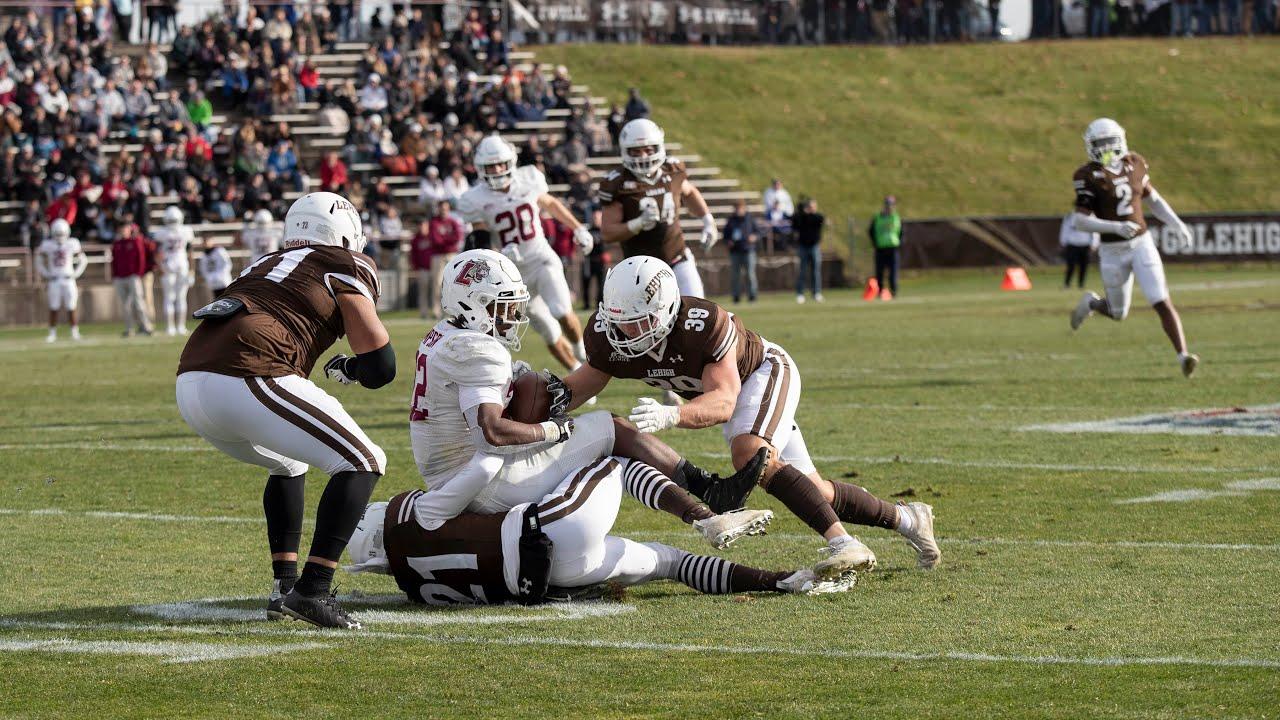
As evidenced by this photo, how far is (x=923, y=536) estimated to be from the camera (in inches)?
239

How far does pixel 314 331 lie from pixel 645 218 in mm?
6201

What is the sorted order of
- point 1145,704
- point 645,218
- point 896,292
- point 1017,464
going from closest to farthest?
point 1145,704
point 1017,464
point 645,218
point 896,292

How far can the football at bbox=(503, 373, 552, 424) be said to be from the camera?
5715 mm

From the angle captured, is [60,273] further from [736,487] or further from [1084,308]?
[736,487]

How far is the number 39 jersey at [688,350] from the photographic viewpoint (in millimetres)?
5992

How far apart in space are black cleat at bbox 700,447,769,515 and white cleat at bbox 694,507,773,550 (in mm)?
34

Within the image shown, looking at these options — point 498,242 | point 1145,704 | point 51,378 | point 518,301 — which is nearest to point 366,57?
point 51,378

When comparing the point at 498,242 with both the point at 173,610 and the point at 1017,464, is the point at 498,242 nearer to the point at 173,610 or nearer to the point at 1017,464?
the point at 1017,464

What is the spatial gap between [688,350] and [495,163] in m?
6.98

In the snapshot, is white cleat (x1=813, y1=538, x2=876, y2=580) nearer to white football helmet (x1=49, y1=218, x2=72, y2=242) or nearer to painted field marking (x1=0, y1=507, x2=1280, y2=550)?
painted field marking (x1=0, y1=507, x2=1280, y2=550)

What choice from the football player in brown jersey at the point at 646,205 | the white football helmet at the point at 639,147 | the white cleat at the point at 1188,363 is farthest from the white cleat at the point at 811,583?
the white cleat at the point at 1188,363

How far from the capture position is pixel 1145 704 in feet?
13.6

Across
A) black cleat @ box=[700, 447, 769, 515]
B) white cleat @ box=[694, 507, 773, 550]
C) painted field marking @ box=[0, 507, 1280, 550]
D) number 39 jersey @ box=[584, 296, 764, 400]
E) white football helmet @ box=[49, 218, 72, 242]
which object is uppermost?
number 39 jersey @ box=[584, 296, 764, 400]

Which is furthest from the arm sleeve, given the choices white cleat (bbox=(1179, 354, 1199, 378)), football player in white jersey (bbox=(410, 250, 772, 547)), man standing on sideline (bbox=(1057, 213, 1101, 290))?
man standing on sideline (bbox=(1057, 213, 1101, 290))
